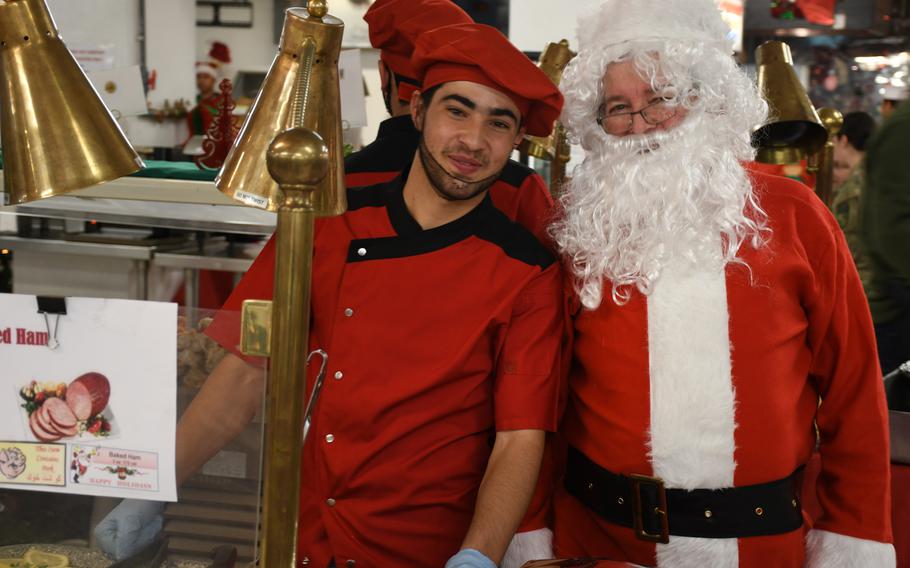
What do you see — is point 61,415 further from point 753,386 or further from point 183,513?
point 753,386

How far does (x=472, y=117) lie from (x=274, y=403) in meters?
0.86

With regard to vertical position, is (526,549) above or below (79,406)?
below

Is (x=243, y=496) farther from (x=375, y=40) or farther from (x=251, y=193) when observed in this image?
(x=375, y=40)

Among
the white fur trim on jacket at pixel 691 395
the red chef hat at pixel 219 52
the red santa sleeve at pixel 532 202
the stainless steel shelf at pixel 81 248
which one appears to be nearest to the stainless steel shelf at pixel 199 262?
the stainless steel shelf at pixel 81 248

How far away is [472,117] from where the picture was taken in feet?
6.01

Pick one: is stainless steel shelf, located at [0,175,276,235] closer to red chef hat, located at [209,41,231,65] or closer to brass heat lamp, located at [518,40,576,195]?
brass heat lamp, located at [518,40,576,195]

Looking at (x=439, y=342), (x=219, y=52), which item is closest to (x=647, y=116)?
(x=439, y=342)

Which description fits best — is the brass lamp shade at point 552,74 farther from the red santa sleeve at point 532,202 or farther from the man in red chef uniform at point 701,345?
the man in red chef uniform at point 701,345

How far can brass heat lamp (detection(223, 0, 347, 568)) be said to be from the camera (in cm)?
110

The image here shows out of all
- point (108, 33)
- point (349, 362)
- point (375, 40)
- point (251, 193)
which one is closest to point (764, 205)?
point (349, 362)

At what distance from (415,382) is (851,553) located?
0.86 m

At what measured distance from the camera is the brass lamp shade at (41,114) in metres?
1.20

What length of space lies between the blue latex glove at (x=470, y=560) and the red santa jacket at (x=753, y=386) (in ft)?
1.16

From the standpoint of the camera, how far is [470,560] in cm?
157
